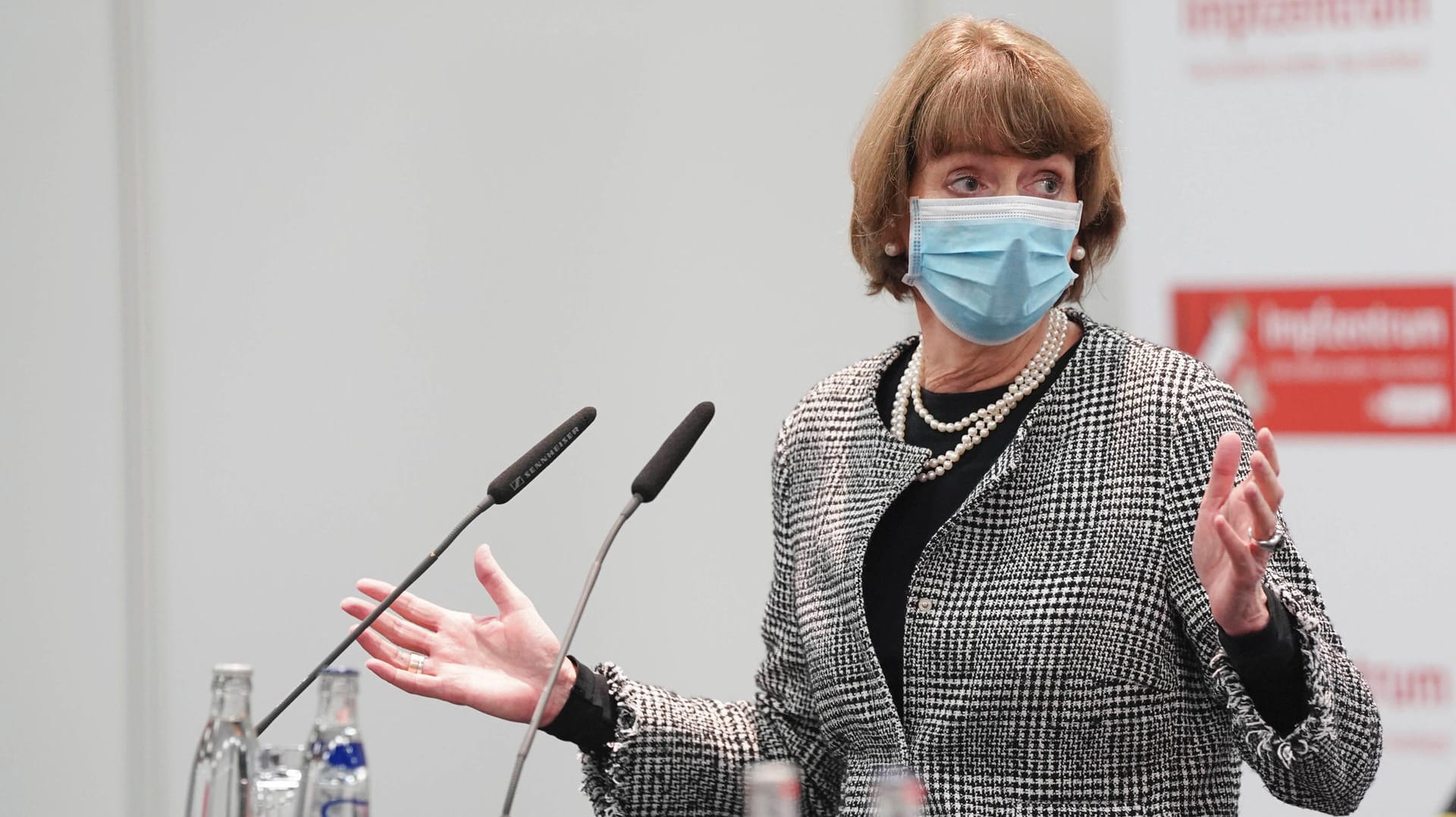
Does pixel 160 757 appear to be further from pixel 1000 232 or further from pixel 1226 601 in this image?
pixel 1226 601

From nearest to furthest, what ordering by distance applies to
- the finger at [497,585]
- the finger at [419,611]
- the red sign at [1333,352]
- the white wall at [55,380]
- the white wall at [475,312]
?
1. the finger at [497,585]
2. the finger at [419,611]
3. the red sign at [1333,352]
4. the white wall at [475,312]
5. the white wall at [55,380]

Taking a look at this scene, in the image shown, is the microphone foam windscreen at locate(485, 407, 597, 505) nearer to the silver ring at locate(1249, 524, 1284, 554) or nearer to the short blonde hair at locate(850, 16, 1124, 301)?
the short blonde hair at locate(850, 16, 1124, 301)

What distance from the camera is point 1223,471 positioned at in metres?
1.37

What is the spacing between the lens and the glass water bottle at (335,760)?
124 centimetres

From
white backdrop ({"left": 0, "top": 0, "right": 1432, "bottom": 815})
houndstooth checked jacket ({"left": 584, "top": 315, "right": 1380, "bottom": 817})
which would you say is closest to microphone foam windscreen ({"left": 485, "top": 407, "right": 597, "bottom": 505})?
houndstooth checked jacket ({"left": 584, "top": 315, "right": 1380, "bottom": 817})

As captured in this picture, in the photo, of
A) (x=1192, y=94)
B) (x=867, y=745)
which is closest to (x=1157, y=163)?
(x=1192, y=94)

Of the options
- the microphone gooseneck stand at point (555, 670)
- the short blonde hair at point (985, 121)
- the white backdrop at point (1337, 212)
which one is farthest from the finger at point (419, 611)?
the white backdrop at point (1337, 212)

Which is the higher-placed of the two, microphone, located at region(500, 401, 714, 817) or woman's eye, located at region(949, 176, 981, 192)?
woman's eye, located at region(949, 176, 981, 192)

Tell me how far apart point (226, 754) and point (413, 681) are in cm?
36

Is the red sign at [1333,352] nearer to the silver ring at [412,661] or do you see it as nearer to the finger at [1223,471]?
the finger at [1223,471]

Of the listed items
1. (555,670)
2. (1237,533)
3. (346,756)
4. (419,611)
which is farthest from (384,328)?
(1237,533)

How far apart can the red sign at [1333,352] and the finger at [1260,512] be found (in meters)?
1.30

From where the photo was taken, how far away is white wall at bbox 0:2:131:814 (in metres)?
3.36

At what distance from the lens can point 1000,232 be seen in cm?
168
